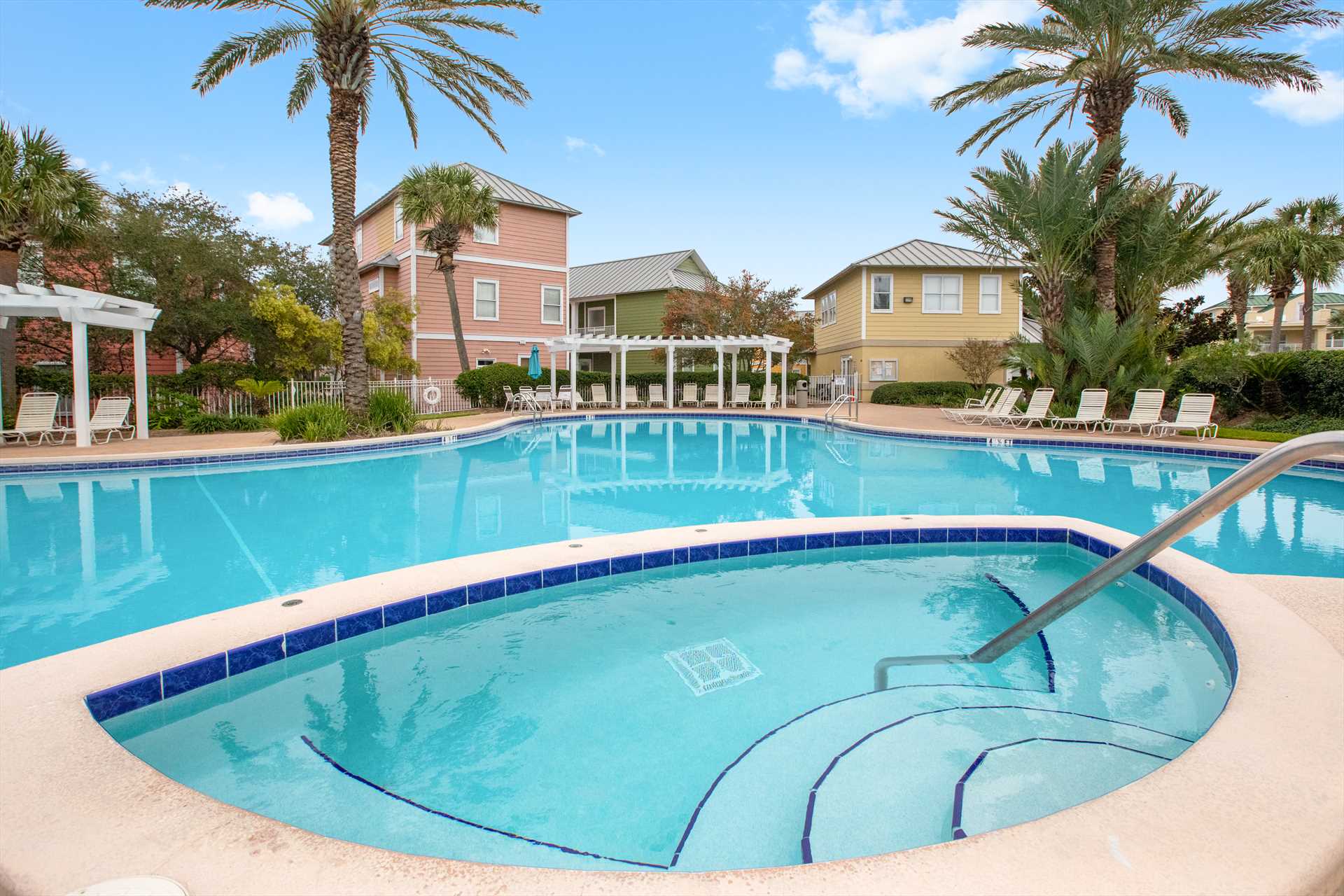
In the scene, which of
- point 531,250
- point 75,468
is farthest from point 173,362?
point 75,468

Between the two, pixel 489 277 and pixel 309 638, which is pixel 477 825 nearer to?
pixel 309 638

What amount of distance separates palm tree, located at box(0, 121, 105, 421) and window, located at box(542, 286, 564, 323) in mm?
14666

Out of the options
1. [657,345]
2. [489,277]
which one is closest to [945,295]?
[657,345]

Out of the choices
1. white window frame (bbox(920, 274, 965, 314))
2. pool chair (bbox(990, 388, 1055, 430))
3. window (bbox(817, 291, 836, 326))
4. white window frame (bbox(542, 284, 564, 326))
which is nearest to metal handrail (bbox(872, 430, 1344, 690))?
pool chair (bbox(990, 388, 1055, 430))

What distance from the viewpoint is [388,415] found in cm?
1454

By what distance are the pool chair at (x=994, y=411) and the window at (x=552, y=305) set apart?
15.7 meters

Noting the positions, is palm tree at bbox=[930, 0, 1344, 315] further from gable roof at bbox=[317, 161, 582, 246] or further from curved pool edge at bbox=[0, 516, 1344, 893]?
curved pool edge at bbox=[0, 516, 1344, 893]

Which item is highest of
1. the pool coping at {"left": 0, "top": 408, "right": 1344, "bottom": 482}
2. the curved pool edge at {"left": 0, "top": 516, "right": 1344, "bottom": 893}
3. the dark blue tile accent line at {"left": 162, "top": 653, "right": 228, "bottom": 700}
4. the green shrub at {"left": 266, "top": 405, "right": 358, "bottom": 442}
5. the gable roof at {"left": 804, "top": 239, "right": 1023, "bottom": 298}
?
the gable roof at {"left": 804, "top": 239, "right": 1023, "bottom": 298}

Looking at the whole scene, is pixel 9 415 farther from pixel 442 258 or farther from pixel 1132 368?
pixel 1132 368

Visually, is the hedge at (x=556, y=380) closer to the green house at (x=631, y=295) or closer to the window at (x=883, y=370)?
the window at (x=883, y=370)

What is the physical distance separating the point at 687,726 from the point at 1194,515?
2.13 m

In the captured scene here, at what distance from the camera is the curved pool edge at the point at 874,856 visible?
5.48 feet

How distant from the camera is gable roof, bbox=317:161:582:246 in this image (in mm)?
25559

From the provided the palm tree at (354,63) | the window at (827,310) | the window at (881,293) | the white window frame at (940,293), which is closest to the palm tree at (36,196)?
the palm tree at (354,63)
